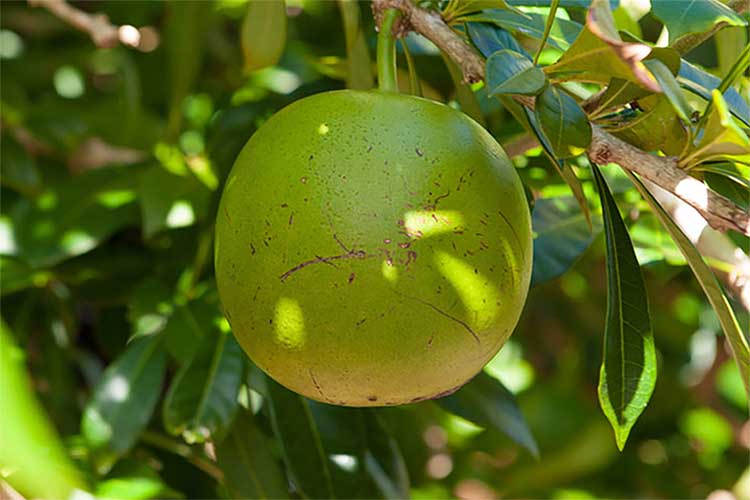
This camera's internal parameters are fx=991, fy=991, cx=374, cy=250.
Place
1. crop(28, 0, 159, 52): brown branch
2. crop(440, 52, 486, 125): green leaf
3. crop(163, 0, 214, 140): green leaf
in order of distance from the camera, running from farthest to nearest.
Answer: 1. crop(163, 0, 214, 140): green leaf
2. crop(28, 0, 159, 52): brown branch
3. crop(440, 52, 486, 125): green leaf

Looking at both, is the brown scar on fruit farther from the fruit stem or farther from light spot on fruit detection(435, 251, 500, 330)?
the fruit stem

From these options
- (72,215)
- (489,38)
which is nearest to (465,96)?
(489,38)

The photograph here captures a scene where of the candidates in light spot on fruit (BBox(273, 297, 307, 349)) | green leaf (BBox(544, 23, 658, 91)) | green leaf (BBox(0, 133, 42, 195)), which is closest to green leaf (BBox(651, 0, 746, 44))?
green leaf (BBox(544, 23, 658, 91))

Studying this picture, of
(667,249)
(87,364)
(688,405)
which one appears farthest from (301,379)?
(688,405)

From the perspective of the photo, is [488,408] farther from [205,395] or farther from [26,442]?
[26,442]

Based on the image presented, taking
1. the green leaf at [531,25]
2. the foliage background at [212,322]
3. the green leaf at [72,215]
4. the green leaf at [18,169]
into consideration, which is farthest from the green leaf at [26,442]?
the green leaf at [18,169]

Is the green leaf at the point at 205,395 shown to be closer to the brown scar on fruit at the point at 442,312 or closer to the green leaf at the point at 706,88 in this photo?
the brown scar on fruit at the point at 442,312

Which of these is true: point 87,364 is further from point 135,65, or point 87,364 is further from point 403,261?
point 403,261
